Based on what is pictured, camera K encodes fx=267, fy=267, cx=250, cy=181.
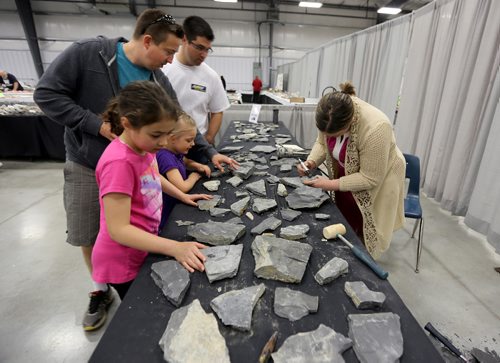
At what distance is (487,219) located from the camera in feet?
8.43

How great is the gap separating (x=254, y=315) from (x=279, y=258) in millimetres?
226

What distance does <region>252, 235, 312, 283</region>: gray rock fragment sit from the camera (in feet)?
2.86

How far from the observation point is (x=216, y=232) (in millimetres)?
1062

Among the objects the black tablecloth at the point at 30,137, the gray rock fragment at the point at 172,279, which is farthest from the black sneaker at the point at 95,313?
the black tablecloth at the point at 30,137

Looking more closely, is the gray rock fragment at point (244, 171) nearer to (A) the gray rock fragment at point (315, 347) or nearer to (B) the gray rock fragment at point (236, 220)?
(B) the gray rock fragment at point (236, 220)

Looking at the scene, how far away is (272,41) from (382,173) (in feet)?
37.1

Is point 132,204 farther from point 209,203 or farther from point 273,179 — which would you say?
point 273,179

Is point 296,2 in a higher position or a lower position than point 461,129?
higher

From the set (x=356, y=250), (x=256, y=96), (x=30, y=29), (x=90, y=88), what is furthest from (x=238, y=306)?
(x=30, y=29)

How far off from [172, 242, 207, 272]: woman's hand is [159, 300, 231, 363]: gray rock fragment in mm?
163

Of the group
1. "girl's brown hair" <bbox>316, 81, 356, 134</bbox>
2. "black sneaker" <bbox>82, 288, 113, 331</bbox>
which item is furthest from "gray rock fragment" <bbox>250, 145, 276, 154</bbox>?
"black sneaker" <bbox>82, 288, 113, 331</bbox>

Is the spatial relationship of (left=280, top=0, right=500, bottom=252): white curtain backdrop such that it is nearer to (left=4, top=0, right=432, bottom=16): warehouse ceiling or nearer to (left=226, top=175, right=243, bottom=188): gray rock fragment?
(left=226, top=175, right=243, bottom=188): gray rock fragment

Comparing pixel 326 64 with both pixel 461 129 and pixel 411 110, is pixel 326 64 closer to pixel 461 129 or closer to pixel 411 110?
pixel 411 110

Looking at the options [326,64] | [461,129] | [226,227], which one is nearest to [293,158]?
[226,227]
